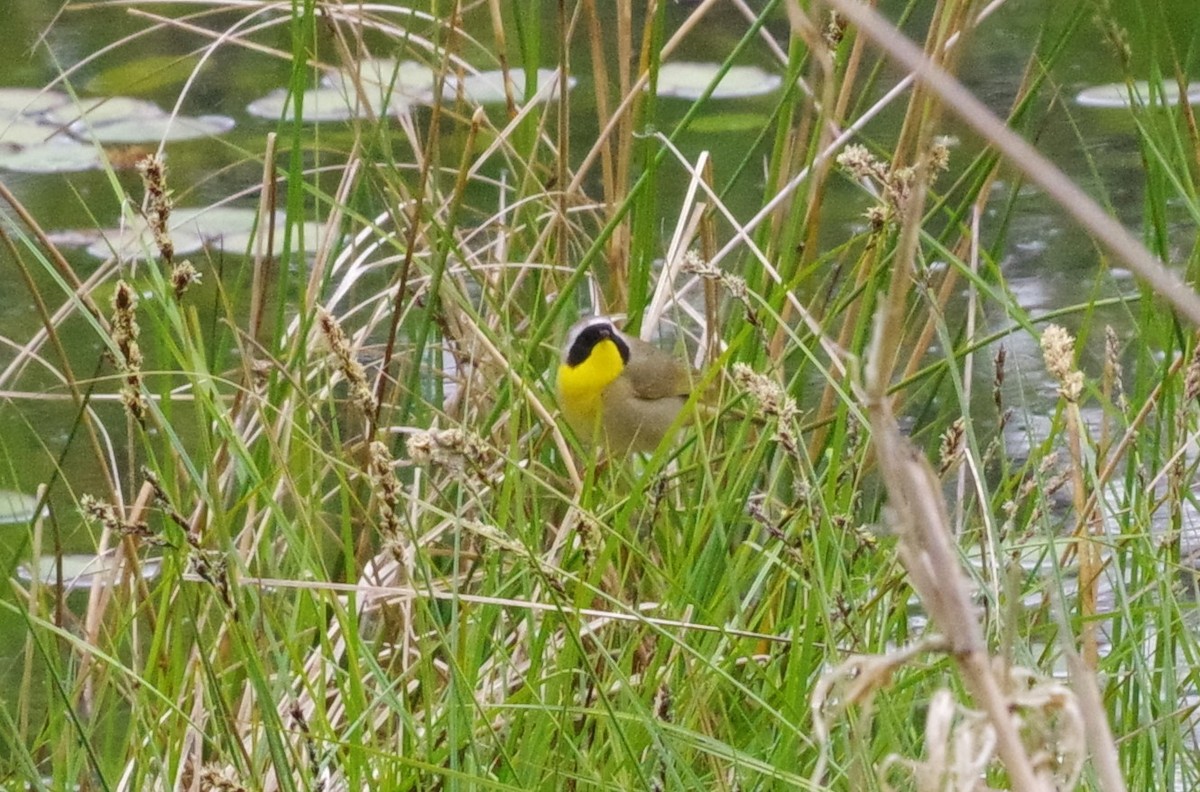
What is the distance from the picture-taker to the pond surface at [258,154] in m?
2.57

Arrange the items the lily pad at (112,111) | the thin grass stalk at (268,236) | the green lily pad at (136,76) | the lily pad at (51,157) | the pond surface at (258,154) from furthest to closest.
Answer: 1. the green lily pad at (136,76)
2. the lily pad at (112,111)
3. the lily pad at (51,157)
4. the pond surface at (258,154)
5. the thin grass stalk at (268,236)

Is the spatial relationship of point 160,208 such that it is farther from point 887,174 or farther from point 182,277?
point 887,174

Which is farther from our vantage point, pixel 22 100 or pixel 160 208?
pixel 22 100

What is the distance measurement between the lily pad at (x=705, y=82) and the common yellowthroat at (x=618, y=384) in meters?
1.83

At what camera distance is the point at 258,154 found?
255cm

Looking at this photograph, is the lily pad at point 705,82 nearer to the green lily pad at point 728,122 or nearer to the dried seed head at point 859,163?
the green lily pad at point 728,122

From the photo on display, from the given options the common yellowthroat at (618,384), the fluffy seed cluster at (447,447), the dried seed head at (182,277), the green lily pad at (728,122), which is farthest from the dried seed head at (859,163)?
the green lily pad at (728,122)

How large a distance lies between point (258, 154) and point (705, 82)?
1.80m

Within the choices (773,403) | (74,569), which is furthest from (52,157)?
(773,403)

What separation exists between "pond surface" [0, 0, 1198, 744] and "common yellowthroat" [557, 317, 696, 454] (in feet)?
1.48

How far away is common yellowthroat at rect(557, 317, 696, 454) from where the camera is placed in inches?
81.7

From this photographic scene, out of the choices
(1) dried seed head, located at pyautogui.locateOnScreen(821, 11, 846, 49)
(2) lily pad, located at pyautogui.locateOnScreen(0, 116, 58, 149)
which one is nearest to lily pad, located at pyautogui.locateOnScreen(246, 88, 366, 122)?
(2) lily pad, located at pyautogui.locateOnScreen(0, 116, 58, 149)

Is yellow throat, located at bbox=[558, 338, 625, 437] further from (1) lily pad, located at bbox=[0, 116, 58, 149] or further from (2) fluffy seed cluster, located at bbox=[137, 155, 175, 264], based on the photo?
(1) lily pad, located at bbox=[0, 116, 58, 149]

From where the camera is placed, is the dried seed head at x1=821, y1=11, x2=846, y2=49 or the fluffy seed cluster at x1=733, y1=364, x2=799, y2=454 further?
the dried seed head at x1=821, y1=11, x2=846, y2=49
